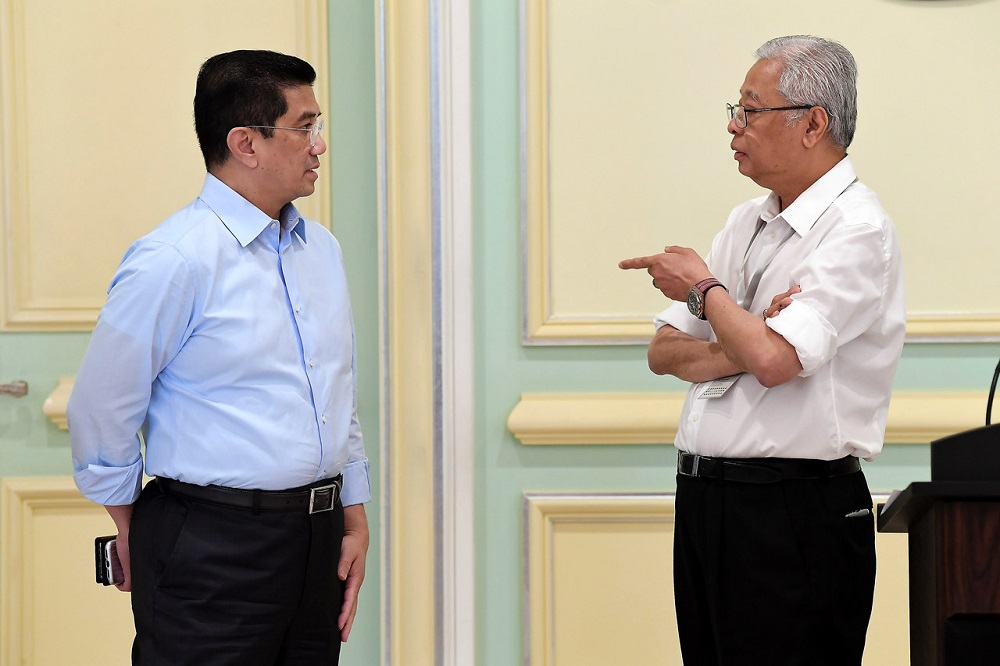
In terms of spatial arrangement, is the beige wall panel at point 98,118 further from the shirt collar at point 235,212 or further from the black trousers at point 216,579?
the black trousers at point 216,579

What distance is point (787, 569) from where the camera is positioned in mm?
1814

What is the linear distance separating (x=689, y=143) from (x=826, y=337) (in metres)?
1.11

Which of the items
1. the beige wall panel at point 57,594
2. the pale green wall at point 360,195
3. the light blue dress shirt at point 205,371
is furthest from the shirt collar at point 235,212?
the beige wall panel at point 57,594

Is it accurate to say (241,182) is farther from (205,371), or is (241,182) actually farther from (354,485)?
(354,485)

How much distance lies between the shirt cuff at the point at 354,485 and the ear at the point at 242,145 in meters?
0.59

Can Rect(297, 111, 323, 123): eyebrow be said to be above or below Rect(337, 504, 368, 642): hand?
above

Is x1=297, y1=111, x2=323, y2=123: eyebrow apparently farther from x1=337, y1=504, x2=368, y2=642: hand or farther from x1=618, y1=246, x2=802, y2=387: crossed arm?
x1=337, y1=504, x2=368, y2=642: hand

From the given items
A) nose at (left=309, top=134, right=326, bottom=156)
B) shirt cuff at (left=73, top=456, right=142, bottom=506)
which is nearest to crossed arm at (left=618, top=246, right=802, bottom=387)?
nose at (left=309, top=134, right=326, bottom=156)

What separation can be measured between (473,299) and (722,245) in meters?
0.84

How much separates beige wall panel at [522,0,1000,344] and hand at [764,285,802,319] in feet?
3.00

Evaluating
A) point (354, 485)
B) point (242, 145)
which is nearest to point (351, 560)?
point (354, 485)

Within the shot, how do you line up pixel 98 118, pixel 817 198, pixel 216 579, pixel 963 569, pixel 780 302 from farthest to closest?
pixel 98 118
pixel 817 198
pixel 780 302
pixel 216 579
pixel 963 569

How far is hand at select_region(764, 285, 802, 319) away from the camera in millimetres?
1768

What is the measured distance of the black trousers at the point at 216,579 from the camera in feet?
5.43
